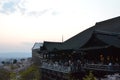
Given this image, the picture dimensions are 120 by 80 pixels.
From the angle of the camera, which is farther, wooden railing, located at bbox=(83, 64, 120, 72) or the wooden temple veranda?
the wooden temple veranda

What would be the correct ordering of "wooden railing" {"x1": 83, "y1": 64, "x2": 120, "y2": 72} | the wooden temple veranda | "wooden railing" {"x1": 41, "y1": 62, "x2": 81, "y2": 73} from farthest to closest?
"wooden railing" {"x1": 41, "y1": 62, "x2": 81, "y2": 73}
the wooden temple veranda
"wooden railing" {"x1": 83, "y1": 64, "x2": 120, "y2": 72}

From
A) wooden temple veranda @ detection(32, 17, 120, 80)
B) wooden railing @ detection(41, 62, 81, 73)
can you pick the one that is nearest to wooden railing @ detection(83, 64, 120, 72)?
wooden temple veranda @ detection(32, 17, 120, 80)

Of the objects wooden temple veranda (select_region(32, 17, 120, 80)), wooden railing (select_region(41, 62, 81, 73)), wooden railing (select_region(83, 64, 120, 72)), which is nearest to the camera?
wooden railing (select_region(83, 64, 120, 72))

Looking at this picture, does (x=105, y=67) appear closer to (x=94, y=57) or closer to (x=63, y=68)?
(x=94, y=57)

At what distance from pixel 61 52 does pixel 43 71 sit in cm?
473

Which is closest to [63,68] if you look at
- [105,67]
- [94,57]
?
[94,57]

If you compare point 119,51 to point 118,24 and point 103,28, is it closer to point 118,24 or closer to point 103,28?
point 118,24

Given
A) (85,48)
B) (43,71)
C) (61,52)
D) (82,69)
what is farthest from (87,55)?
(43,71)

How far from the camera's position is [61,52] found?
1757 inches

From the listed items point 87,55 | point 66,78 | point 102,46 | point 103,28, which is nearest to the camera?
point 102,46

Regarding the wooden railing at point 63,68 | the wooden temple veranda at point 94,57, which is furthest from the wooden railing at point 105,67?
the wooden railing at point 63,68

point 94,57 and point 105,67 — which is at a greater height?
point 94,57

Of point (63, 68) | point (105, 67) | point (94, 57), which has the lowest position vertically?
point (63, 68)

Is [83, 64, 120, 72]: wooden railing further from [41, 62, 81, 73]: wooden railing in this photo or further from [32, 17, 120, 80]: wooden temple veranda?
[41, 62, 81, 73]: wooden railing
